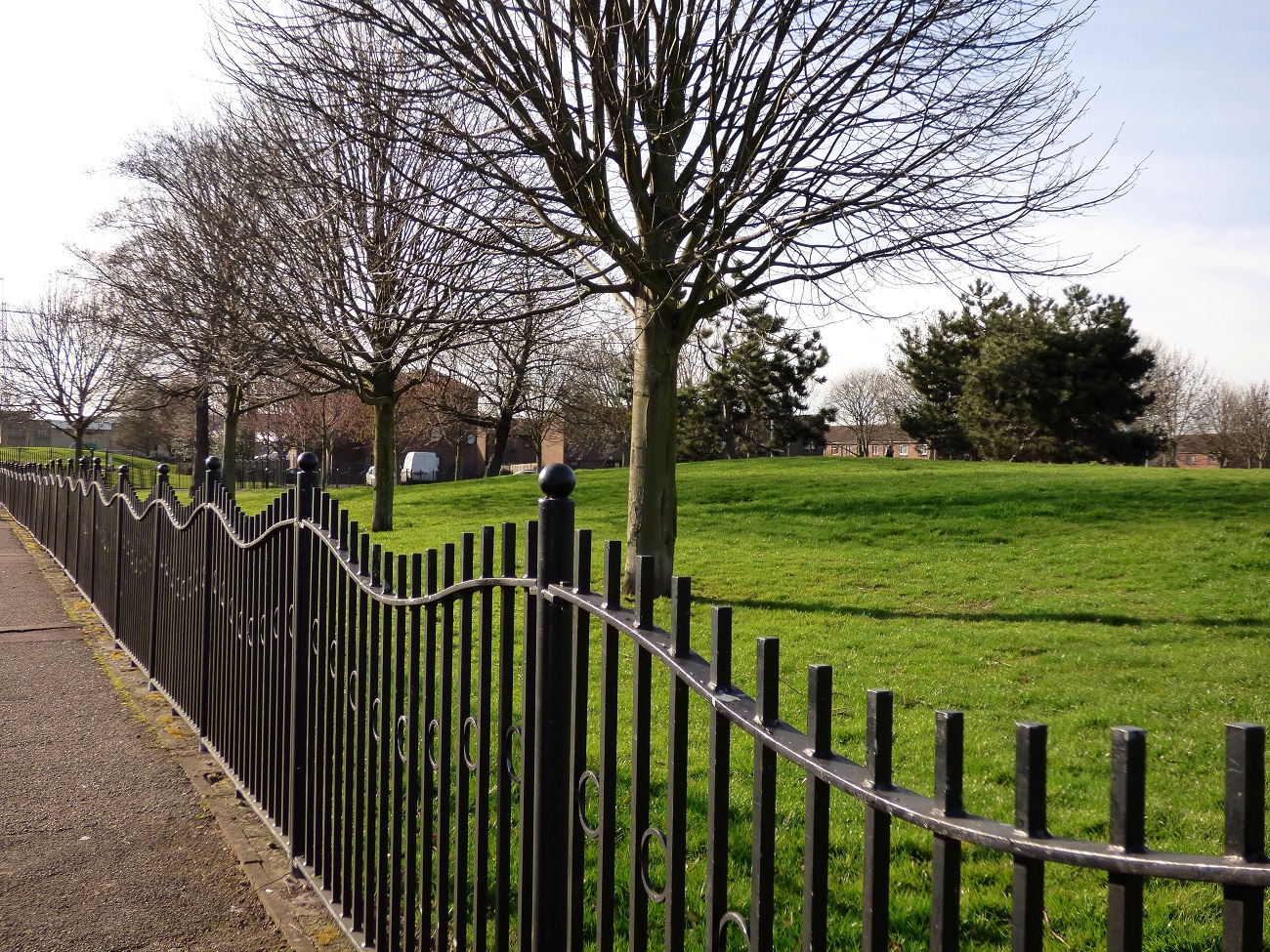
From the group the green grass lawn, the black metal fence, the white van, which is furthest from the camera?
the white van

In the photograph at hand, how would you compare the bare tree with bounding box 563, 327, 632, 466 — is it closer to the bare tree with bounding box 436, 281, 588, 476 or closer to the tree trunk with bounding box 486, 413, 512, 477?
the bare tree with bounding box 436, 281, 588, 476

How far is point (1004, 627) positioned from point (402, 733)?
270 inches

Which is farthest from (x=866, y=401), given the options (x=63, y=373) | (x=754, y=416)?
(x=63, y=373)

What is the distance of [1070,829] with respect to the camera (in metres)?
4.26

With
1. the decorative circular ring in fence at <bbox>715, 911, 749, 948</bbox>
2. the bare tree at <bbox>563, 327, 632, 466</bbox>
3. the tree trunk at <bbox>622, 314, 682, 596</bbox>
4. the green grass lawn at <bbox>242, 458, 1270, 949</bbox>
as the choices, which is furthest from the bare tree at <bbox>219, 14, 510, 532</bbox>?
the bare tree at <bbox>563, 327, 632, 466</bbox>

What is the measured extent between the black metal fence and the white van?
4650cm

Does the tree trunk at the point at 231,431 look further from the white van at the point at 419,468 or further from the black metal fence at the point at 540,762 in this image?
the white van at the point at 419,468

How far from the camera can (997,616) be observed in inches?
364

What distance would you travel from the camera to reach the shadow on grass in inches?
347

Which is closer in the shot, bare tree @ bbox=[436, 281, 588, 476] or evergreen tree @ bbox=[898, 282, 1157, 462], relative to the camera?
bare tree @ bbox=[436, 281, 588, 476]

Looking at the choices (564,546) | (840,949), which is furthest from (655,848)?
(564,546)

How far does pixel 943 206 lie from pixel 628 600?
454 cm

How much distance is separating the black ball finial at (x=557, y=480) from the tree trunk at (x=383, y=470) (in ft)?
51.7

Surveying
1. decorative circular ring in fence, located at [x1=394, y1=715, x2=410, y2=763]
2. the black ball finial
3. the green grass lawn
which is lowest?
the green grass lawn
